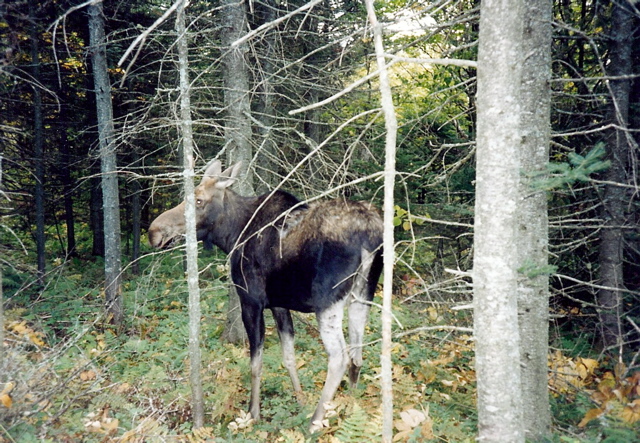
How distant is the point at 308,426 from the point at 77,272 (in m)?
12.3

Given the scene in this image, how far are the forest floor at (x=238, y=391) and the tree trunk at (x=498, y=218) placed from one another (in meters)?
0.71

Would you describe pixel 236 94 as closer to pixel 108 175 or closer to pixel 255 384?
pixel 108 175

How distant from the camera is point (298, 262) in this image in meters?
5.75

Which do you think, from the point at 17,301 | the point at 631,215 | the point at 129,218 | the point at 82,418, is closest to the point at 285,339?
the point at 82,418

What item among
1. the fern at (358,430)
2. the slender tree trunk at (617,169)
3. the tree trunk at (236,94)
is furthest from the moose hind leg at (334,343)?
the slender tree trunk at (617,169)

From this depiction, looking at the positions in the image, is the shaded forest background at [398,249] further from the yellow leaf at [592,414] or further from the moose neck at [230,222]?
the moose neck at [230,222]

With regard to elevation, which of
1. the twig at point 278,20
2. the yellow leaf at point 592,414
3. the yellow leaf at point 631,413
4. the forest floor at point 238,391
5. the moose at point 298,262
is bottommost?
the forest floor at point 238,391

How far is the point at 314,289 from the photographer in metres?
5.58

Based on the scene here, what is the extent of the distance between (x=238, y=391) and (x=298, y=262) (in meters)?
2.25

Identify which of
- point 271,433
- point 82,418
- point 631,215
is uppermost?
point 631,215

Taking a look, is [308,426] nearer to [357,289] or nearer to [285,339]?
[285,339]

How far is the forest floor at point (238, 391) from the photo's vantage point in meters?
4.23

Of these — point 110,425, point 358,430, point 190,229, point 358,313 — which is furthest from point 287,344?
point 110,425

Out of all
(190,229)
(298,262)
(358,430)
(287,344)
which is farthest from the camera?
(287,344)
